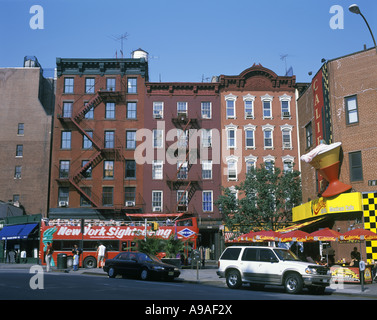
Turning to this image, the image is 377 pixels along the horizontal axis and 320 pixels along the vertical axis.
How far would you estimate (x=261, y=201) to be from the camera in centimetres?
3816

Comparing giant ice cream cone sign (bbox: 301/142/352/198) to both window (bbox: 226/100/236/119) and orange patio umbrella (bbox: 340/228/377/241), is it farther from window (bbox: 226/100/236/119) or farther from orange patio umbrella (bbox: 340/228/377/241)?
window (bbox: 226/100/236/119)

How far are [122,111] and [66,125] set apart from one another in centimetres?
600

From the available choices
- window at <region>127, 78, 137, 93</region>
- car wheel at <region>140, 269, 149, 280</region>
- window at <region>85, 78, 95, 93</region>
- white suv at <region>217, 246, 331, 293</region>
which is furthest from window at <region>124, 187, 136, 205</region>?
white suv at <region>217, 246, 331, 293</region>

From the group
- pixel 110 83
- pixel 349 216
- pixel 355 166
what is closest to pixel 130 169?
pixel 110 83

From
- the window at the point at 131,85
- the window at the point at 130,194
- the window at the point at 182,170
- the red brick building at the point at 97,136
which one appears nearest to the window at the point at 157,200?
the red brick building at the point at 97,136

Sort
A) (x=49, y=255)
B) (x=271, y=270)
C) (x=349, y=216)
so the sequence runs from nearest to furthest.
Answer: (x=271, y=270) < (x=349, y=216) < (x=49, y=255)

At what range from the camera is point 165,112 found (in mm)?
46438

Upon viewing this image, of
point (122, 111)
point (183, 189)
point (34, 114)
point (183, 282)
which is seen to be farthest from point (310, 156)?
point (34, 114)

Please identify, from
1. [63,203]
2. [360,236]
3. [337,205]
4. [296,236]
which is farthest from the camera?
[63,203]

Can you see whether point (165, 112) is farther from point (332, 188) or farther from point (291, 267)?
point (291, 267)

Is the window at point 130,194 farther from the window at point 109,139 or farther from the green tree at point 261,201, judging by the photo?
the green tree at point 261,201

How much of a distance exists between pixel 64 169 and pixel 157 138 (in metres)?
10.1

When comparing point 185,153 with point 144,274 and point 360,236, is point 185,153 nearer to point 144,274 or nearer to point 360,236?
point 144,274

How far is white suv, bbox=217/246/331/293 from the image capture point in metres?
17.3
